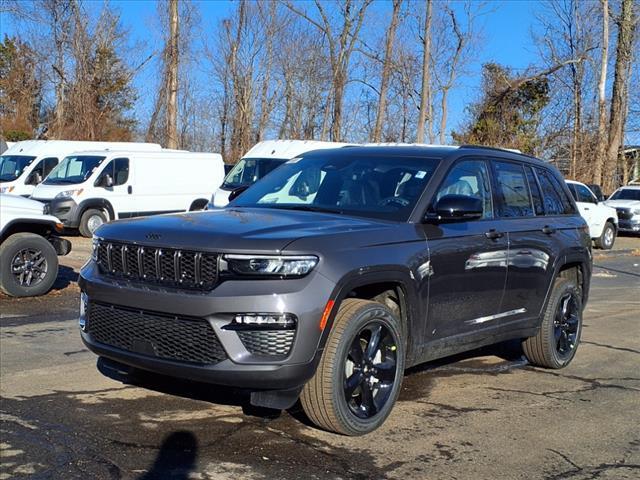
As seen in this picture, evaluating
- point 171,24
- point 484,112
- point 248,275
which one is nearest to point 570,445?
point 248,275

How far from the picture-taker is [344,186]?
19.2 ft

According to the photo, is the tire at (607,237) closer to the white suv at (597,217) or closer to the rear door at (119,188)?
the white suv at (597,217)

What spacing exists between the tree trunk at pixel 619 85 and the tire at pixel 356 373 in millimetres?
35389

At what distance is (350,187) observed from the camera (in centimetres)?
583

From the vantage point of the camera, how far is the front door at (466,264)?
5.43 meters

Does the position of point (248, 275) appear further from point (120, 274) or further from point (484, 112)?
point (484, 112)

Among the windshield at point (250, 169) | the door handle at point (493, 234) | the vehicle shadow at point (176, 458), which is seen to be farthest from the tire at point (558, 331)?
the windshield at point (250, 169)

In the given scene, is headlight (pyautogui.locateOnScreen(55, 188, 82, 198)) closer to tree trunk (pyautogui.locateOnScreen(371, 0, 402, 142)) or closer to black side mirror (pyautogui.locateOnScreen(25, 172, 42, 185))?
black side mirror (pyautogui.locateOnScreen(25, 172, 42, 185))

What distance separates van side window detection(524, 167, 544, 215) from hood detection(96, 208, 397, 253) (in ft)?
7.12

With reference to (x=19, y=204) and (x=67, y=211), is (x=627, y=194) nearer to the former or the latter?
(x=67, y=211)

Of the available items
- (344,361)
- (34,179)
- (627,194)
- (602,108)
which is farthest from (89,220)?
(602,108)

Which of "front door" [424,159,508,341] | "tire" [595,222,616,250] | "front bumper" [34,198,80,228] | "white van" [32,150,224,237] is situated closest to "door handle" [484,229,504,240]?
"front door" [424,159,508,341]

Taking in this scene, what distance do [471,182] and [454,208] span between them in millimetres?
863

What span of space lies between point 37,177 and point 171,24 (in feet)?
36.8
